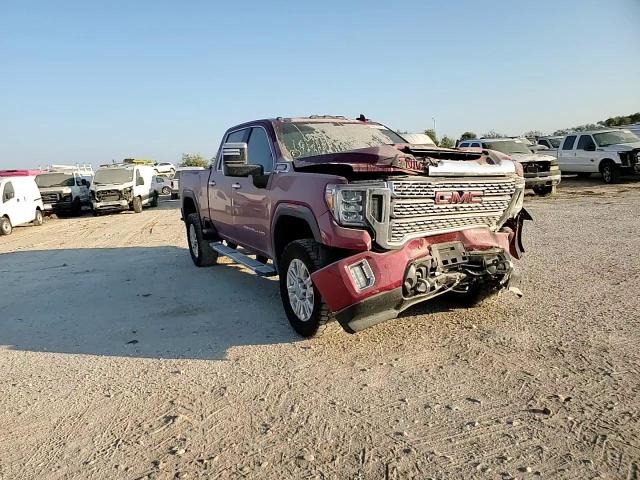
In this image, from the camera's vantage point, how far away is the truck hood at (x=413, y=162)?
387 cm

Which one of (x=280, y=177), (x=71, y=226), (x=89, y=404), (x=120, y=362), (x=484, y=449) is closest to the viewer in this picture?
(x=484, y=449)

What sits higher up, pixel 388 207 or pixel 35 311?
pixel 388 207

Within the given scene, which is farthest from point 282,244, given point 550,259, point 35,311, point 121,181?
point 121,181

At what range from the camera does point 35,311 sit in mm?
5945

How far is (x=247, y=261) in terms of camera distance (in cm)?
607

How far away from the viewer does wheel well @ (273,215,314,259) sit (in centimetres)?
479

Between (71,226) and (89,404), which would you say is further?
(71,226)

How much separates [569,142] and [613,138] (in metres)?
1.74

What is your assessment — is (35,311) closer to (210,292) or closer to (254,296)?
(210,292)

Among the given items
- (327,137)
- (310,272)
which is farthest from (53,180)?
(310,272)

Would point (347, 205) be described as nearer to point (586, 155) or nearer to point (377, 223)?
point (377, 223)

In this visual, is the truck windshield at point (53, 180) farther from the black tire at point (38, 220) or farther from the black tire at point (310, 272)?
the black tire at point (310, 272)

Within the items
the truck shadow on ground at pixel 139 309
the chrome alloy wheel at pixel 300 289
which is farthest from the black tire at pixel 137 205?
the chrome alloy wheel at pixel 300 289

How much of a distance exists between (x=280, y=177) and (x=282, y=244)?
2.14ft
